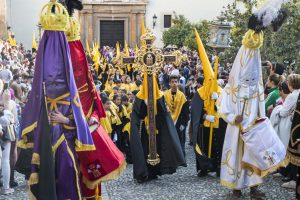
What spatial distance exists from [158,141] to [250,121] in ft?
7.02

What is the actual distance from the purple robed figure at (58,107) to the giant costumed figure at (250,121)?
8.83ft

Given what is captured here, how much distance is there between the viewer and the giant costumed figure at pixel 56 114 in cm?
526

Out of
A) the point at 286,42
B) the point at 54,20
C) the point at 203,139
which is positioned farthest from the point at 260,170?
the point at 286,42

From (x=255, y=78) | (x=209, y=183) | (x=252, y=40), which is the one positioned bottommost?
(x=209, y=183)

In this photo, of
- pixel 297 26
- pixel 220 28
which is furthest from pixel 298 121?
pixel 220 28

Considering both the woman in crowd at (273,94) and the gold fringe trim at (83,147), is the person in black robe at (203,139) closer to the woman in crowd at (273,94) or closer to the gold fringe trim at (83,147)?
the woman in crowd at (273,94)

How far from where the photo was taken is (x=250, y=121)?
7.37m

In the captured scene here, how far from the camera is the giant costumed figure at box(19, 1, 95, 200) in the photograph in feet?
17.3

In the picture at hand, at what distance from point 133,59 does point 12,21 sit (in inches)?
1212

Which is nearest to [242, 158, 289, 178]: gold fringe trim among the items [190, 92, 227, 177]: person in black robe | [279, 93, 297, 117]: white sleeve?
[279, 93, 297, 117]: white sleeve

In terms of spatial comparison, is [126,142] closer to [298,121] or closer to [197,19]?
[298,121]

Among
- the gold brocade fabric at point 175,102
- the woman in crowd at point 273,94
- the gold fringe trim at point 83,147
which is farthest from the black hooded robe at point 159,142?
the gold fringe trim at point 83,147

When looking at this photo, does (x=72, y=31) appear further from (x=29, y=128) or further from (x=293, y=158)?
(x=293, y=158)

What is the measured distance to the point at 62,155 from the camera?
5.34 metres
